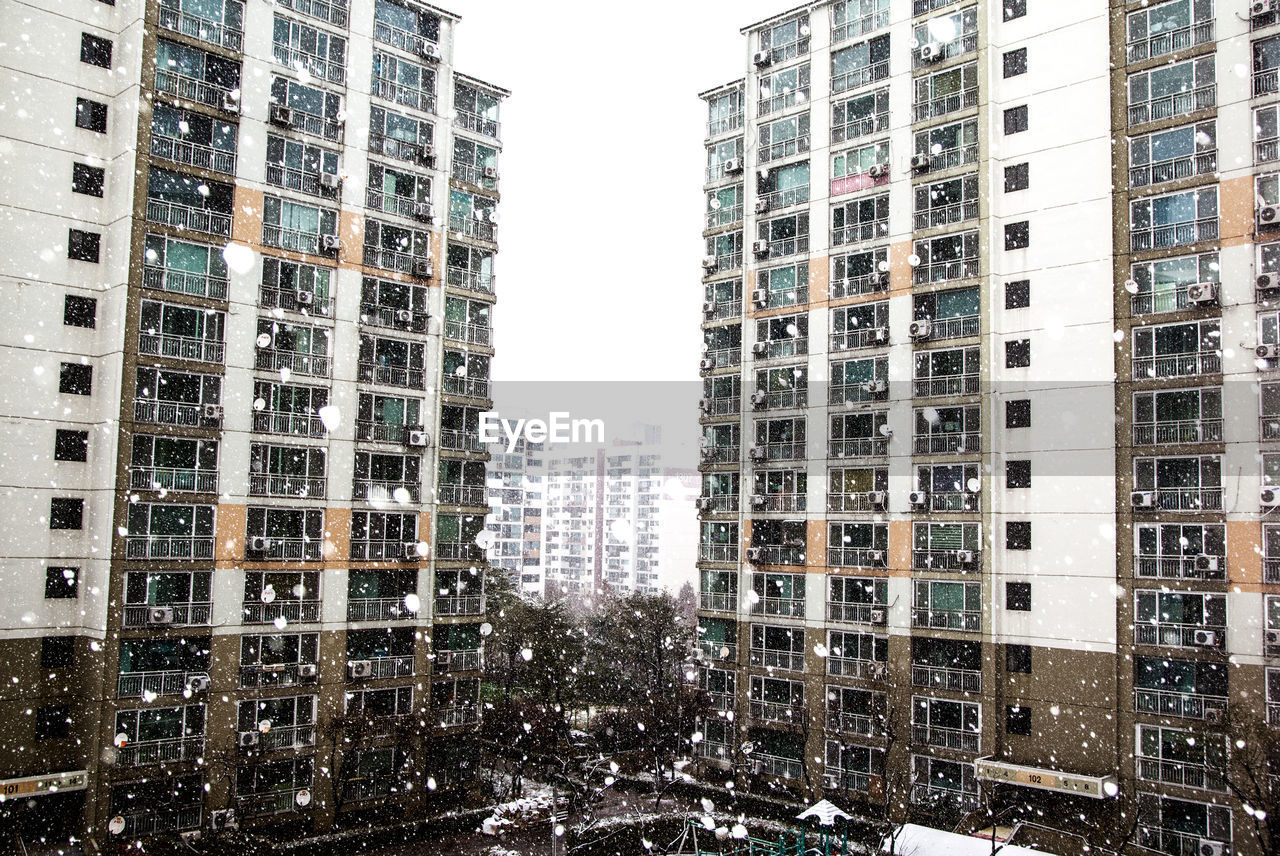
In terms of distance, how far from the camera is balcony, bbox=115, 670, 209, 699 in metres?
24.8

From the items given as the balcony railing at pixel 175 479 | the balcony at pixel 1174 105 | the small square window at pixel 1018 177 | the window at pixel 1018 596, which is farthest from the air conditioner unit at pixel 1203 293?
the balcony railing at pixel 175 479

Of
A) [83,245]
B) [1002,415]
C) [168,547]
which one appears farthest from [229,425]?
[1002,415]

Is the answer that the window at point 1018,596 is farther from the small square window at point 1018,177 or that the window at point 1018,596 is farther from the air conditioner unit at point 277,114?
the air conditioner unit at point 277,114

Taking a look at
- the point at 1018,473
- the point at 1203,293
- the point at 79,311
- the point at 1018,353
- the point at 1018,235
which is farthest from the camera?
the point at 1018,235

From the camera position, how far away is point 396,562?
30.1m

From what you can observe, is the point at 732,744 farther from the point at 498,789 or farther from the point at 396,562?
the point at 396,562

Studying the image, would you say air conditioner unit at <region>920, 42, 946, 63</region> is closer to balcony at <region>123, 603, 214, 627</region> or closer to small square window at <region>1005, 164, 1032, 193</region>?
small square window at <region>1005, 164, 1032, 193</region>

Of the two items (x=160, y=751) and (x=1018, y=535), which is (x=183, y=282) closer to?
→ (x=160, y=751)

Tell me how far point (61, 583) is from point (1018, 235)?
30.3 metres

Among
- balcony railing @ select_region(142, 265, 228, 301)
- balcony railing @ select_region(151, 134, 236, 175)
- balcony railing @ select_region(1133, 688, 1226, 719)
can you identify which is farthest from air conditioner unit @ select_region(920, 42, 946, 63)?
balcony railing @ select_region(142, 265, 228, 301)

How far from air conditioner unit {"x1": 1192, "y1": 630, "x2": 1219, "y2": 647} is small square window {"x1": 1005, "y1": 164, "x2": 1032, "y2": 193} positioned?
14.0m

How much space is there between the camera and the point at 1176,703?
23828 mm

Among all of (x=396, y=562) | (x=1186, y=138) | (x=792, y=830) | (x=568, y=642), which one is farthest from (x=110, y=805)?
(x=1186, y=138)

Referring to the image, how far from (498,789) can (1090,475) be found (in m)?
23.3
